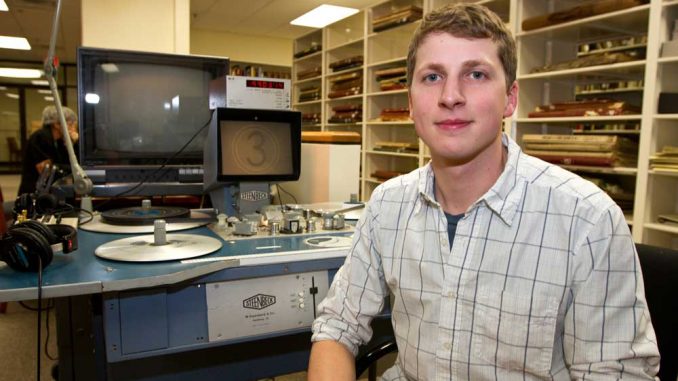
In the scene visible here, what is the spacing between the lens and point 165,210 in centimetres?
173

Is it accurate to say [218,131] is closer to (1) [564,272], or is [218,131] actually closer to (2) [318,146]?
(2) [318,146]

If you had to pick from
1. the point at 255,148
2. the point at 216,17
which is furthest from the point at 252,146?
the point at 216,17

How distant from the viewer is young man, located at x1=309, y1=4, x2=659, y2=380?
0.83 m

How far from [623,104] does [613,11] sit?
0.49 metres

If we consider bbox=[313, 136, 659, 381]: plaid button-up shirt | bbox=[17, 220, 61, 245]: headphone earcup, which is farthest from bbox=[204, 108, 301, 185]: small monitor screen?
bbox=[313, 136, 659, 381]: plaid button-up shirt

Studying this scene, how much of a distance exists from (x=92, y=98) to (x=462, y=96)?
1394 mm

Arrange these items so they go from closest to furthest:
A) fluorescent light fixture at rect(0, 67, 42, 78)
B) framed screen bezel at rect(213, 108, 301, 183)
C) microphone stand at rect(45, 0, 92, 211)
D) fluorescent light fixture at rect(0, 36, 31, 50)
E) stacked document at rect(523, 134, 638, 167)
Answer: microphone stand at rect(45, 0, 92, 211)
framed screen bezel at rect(213, 108, 301, 183)
stacked document at rect(523, 134, 638, 167)
fluorescent light fixture at rect(0, 36, 31, 50)
fluorescent light fixture at rect(0, 67, 42, 78)

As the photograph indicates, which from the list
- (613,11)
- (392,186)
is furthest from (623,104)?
(392,186)

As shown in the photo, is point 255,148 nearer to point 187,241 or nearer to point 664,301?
point 187,241

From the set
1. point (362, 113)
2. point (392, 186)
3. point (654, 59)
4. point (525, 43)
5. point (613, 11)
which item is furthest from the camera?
point (362, 113)

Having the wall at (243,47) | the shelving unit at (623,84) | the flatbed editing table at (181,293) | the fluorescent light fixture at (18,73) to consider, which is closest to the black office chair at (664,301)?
the flatbed editing table at (181,293)

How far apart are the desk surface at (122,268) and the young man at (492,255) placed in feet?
0.96

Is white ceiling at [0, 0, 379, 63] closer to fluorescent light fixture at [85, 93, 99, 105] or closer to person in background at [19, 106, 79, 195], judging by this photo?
person in background at [19, 106, 79, 195]

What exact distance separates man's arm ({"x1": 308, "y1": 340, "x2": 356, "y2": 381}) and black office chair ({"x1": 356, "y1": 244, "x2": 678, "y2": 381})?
70 mm
